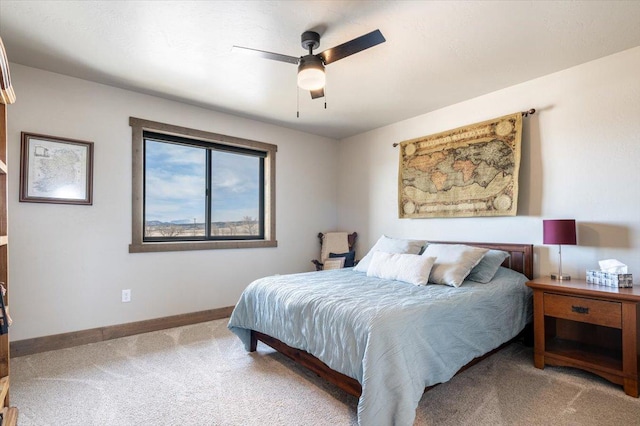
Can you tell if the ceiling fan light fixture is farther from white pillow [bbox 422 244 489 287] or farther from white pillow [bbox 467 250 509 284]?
white pillow [bbox 467 250 509 284]

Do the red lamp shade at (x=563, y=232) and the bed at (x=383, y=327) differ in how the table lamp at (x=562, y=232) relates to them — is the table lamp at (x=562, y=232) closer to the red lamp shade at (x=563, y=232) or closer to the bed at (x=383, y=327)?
the red lamp shade at (x=563, y=232)

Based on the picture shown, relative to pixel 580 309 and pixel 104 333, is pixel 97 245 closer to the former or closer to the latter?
pixel 104 333

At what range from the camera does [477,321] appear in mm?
2223

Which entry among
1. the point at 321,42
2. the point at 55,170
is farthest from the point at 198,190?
the point at 321,42

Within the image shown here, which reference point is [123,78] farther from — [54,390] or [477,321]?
[477,321]

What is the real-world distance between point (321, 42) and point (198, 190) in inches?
92.2

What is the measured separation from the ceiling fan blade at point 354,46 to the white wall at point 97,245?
7.03ft

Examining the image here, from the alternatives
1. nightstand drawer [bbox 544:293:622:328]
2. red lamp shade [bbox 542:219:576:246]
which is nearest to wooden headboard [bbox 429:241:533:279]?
red lamp shade [bbox 542:219:576:246]

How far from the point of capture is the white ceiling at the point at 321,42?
2051mm

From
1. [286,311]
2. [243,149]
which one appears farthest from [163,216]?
[286,311]

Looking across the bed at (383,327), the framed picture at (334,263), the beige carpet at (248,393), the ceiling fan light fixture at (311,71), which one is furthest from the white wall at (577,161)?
the ceiling fan light fixture at (311,71)

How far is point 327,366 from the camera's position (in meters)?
2.03

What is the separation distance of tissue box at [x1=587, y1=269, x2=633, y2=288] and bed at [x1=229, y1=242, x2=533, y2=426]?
1.58 ft

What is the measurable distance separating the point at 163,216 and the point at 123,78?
1.46m
